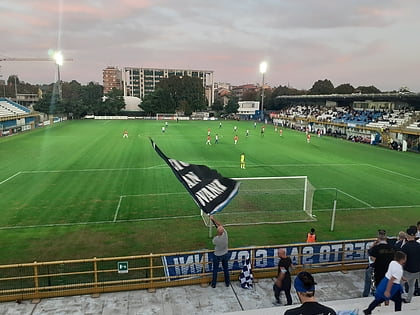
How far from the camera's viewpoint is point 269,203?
57.0ft

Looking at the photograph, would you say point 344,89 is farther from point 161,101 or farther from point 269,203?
point 269,203

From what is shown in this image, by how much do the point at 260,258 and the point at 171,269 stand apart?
101 inches

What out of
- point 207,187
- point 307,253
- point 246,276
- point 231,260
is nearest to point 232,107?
point 307,253

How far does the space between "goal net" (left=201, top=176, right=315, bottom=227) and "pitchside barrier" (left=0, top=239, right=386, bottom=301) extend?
5155 millimetres

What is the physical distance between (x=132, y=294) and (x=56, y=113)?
303 ft

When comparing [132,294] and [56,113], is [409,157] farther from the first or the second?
[56,113]

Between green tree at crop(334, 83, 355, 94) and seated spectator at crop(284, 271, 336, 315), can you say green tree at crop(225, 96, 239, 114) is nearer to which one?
green tree at crop(334, 83, 355, 94)

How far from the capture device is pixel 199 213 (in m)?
17.0

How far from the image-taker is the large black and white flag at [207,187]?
8.76m

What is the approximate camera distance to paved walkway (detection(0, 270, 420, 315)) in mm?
8336

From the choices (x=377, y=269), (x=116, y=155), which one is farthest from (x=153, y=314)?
(x=116, y=155)

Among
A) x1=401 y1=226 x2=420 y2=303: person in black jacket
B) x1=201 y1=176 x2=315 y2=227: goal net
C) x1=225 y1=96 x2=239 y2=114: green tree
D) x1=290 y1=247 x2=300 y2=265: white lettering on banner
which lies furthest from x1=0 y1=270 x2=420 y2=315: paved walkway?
x1=225 y1=96 x2=239 y2=114: green tree

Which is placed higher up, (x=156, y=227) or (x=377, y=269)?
(x=377, y=269)

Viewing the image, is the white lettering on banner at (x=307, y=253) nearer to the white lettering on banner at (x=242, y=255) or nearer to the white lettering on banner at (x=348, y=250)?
the white lettering on banner at (x=348, y=250)
